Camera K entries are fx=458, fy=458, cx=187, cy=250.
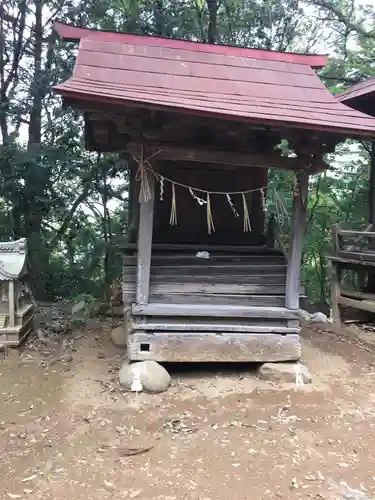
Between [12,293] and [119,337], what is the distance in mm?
1959

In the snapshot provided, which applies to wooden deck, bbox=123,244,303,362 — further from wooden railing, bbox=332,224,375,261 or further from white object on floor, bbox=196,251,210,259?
wooden railing, bbox=332,224,375,261

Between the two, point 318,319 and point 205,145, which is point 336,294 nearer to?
point 318,319

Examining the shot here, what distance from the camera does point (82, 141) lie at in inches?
490

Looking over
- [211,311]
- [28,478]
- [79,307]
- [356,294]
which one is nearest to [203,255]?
[211,311]

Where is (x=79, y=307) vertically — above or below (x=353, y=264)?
below

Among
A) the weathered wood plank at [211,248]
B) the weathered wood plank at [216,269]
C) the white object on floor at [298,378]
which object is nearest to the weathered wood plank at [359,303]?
the weathered wood plank at [211,248]

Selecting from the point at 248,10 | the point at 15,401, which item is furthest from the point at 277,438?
the point at 248,10

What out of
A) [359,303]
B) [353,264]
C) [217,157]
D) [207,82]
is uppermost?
[207,82]

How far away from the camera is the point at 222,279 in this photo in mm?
6633

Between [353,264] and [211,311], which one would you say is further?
[353,264]

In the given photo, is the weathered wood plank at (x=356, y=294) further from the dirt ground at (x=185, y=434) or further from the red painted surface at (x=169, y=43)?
the red painted surface at (x=169, y=43)

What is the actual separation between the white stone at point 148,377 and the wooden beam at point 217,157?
269 centimetres

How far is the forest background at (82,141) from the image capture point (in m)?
12.1

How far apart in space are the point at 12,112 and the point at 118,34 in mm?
6285
